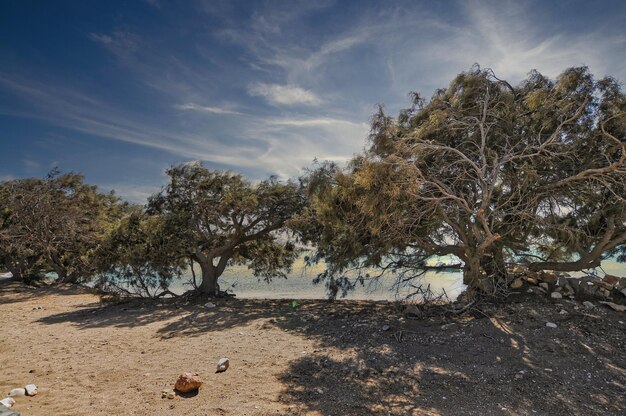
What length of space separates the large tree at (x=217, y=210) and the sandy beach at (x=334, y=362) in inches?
126

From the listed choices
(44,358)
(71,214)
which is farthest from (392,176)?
(71,214)

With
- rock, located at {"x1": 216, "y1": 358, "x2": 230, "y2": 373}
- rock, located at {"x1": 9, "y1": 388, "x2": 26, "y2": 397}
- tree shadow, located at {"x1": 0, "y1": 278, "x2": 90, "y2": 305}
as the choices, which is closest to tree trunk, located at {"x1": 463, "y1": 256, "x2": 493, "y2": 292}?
rock, located at {"x1": 216, "y1": 358, "x2": 230, "y2": 373}

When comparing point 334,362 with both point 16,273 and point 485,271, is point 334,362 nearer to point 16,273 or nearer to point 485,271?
point 485,271

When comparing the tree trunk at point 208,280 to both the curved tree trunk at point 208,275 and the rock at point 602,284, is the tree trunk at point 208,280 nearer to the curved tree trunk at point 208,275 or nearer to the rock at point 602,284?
the curved tree trunk at point 208,275

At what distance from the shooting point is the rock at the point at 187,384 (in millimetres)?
4098

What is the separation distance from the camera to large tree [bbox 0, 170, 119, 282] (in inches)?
537

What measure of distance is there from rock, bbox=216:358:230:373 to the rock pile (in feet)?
21.0

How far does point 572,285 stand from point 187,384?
307 inches

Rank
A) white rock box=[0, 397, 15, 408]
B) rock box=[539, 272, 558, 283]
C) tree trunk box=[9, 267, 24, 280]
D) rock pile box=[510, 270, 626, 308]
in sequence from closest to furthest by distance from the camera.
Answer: white rock box=[0, 397, 15, 408] → rock pile box=[510, 270, 626, 308] → rock box=[539, 272, 558, 283] → tree trunk box=[9, 267, 24, 280]

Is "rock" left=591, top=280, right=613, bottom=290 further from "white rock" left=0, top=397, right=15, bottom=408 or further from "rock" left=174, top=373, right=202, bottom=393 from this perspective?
"white rock" left=0, top=397, right=15, bottom=408

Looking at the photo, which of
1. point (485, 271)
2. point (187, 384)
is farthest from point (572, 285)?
point (187, 384)

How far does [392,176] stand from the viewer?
20.0ft

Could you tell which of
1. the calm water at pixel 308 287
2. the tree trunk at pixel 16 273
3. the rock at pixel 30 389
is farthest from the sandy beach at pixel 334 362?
the tree trunk at pixel 16 273

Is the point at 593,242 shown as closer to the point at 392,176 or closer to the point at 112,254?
the point at 392,176
